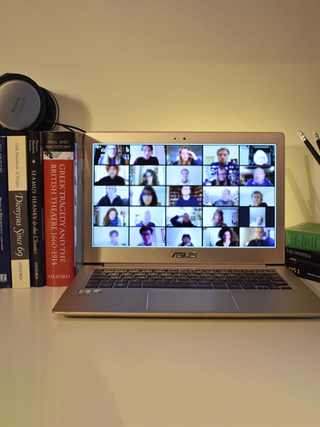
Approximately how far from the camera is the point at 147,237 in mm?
827

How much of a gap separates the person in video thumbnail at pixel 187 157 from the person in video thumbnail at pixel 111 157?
0.15m

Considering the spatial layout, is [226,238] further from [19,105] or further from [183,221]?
[19,105]

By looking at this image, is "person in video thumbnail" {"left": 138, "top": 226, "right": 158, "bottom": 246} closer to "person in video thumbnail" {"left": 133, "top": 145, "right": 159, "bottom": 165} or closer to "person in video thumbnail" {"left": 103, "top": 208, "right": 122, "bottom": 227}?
"person in video thumbnail" {"left": 103, "top": 208, "right": 122, "bottom": 227}

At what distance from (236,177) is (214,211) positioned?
11cm

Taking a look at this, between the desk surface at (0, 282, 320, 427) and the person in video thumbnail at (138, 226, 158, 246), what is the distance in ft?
0.91

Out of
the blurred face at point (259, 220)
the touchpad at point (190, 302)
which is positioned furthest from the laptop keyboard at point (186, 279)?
the blurred face at point (259, 220)

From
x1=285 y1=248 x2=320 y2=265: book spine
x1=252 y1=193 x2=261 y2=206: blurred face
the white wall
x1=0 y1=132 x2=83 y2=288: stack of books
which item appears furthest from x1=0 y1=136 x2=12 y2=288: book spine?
x1=285 y1=248 x2=320 y2=265: book spine

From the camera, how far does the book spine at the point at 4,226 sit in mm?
736

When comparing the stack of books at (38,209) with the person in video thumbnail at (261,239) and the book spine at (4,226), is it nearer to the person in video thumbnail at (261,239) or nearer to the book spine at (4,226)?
the book spine at (4,226)

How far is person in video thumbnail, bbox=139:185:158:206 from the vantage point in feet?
2.73

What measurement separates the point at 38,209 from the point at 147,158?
1.00 ft

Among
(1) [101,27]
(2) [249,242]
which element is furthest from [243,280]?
(1) [101,27]

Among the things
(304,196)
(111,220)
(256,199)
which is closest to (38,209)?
(111,220)

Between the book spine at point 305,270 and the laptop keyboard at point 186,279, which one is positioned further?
the book spine at point 305,270
